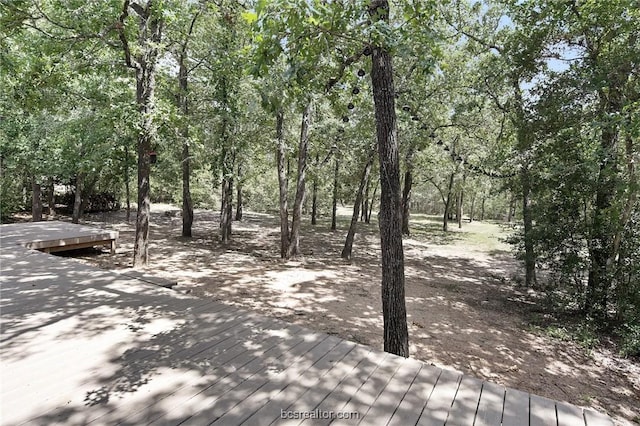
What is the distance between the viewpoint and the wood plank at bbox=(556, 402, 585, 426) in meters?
2.25

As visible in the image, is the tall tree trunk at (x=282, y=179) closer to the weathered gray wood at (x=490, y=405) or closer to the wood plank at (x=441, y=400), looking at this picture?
the wood plank at (x=441, y=400)

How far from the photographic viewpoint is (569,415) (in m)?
2.33

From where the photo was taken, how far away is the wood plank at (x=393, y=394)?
221 cm

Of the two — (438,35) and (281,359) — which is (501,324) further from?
(438,35)

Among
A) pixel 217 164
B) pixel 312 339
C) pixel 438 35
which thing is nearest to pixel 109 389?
pixel 312 339

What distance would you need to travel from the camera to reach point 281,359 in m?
2.94

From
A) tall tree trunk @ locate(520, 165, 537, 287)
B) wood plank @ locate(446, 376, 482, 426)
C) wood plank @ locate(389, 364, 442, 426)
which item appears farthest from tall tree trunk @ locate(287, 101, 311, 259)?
wood plank @ locate(446, 376, 482, 426)

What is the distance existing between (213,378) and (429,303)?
5.51 meters

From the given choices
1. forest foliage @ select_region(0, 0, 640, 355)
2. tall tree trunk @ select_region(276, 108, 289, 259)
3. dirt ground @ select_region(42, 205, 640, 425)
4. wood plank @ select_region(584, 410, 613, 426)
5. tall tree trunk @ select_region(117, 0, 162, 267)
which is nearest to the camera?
wood plank @ select_region(584, 410, 613, 426)

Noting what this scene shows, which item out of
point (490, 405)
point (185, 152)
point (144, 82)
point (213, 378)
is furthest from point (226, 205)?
point (490, 405)

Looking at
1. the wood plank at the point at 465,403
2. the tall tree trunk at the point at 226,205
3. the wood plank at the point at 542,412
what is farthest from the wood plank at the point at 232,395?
the tall tree trunk at the point at 226,205

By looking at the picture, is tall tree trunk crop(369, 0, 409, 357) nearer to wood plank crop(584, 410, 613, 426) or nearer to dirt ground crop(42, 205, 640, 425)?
dirt ground crop(42, 205, 640, 425)

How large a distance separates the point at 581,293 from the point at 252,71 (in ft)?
23.8

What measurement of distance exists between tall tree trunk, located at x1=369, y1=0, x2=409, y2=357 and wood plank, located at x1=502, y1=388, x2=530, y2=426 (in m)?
1.20
